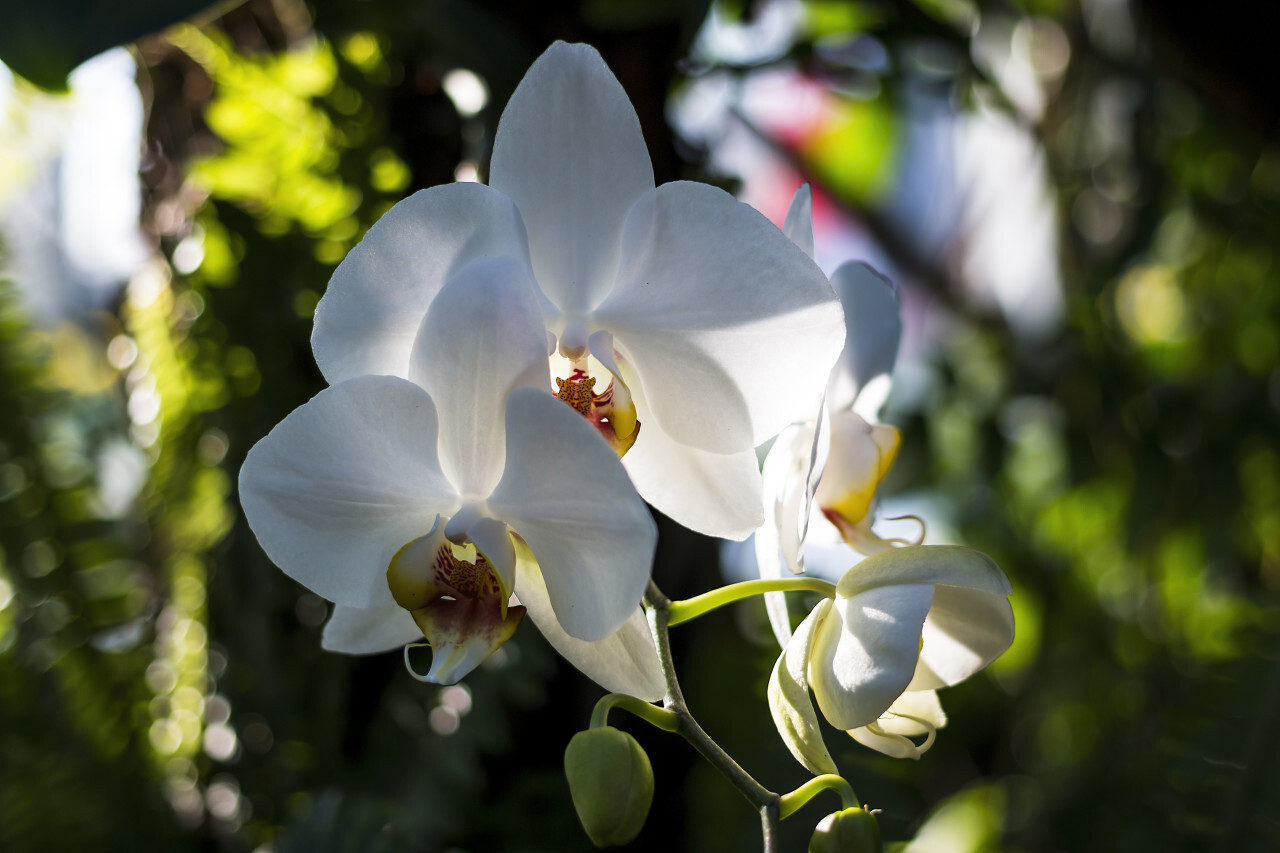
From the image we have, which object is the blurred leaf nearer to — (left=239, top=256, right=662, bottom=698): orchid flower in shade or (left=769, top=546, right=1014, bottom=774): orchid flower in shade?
(left=239, top=256, right=662, bottom=698): orchid flower in shade

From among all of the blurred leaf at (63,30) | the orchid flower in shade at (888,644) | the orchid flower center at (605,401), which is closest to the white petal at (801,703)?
the orchid flower in shade at (888,644)

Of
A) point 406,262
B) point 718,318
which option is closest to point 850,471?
point 718,318

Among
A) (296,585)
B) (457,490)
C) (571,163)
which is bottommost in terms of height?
(296,585)

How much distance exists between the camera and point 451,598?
0.38m

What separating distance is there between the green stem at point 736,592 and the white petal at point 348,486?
0.36ft

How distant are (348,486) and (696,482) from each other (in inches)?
6.5

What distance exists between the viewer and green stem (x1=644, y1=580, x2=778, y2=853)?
39 centimetres

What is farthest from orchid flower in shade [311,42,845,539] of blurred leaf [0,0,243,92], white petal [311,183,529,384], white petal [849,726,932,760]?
blurred leaf [0,0,243,92]

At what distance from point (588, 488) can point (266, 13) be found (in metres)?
0.95

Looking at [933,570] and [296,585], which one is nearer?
[933,570]

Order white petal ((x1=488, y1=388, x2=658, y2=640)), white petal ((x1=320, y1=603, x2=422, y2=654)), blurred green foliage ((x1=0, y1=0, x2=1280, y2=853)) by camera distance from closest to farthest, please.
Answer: white petal ((x1=488, y1=388, x2=658, y2=640))
white petal ((x1=320, y1=603, x2=422, y2=654))
blurred green foliage ((x1=0, y1=0, x2=1280, y2=853))

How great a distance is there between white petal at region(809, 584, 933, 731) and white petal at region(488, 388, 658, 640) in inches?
4.0

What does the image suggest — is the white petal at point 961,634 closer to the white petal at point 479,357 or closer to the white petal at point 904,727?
the white petal at point 904,727

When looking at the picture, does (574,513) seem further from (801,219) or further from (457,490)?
(801,219)
